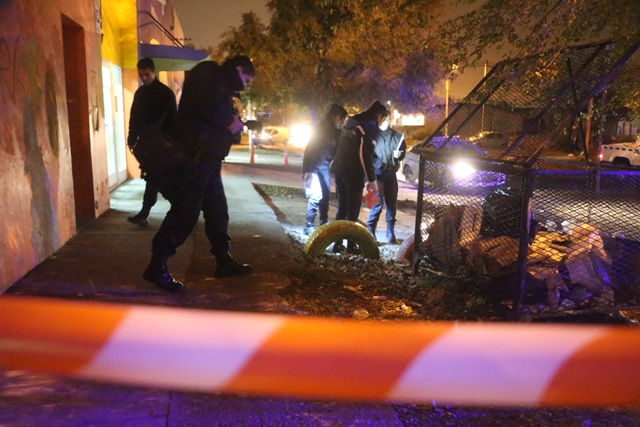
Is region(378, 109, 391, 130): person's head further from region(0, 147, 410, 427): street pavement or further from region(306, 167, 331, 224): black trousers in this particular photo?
region(0, 147, 410, 427): street pavement

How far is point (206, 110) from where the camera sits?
4.50 meters

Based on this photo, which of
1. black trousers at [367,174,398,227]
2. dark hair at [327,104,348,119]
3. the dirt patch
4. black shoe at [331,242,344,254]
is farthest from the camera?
black trousers at [367,174,398,227]

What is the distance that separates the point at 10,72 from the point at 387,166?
15.0 ft

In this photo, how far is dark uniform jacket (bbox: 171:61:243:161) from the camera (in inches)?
177

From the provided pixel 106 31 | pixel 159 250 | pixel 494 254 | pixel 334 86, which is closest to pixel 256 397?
pixel 159 250

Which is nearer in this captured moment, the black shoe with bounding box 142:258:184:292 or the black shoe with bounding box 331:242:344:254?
the black shoe with bounding box 142:258:184:292

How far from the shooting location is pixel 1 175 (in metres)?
4.16

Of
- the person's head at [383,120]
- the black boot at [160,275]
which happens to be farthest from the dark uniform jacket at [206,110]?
the person's head at [383,120]

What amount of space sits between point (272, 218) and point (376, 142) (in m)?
1.95

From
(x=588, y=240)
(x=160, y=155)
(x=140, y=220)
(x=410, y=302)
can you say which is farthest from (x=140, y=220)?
(x=588, y=240)

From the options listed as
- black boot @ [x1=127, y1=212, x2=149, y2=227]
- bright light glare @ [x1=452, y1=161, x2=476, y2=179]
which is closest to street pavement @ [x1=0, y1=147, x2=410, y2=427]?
black boot @ [x1=127, y1=212, x2=149, y2=227]

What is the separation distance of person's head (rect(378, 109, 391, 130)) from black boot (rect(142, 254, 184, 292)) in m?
3.63

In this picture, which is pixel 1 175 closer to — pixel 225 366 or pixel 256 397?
pixel 225 366

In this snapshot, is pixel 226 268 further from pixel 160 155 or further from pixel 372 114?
pixel 372 114
